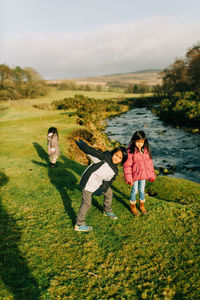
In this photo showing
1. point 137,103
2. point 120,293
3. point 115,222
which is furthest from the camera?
point 137,103

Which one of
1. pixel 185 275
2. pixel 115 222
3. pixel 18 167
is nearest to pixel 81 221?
pixel 115 222

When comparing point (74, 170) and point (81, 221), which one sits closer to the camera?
point (81, 221)

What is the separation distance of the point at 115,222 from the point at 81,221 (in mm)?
1235

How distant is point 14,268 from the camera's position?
4250mm

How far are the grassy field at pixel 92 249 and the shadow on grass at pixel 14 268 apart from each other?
19 millimetres

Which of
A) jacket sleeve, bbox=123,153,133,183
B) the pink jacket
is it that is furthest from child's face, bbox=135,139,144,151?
jacket sleeve, bbox=123,153,133,183

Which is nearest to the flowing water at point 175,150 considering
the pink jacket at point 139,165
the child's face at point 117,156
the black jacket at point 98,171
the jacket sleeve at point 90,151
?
the pink jacket at point 139,165

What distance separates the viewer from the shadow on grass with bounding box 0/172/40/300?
3.77 metres

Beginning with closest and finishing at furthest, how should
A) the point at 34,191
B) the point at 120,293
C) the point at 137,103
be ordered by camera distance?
the point at 120,293 → the point at 34,191 → the point at 137,103

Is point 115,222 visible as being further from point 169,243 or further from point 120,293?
point 120,293

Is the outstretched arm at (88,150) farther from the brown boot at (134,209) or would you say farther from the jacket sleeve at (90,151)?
the brown boot at (134,209)

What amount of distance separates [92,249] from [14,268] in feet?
6.14

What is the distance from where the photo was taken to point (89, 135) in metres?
21.0

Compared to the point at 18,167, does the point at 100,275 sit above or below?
below
